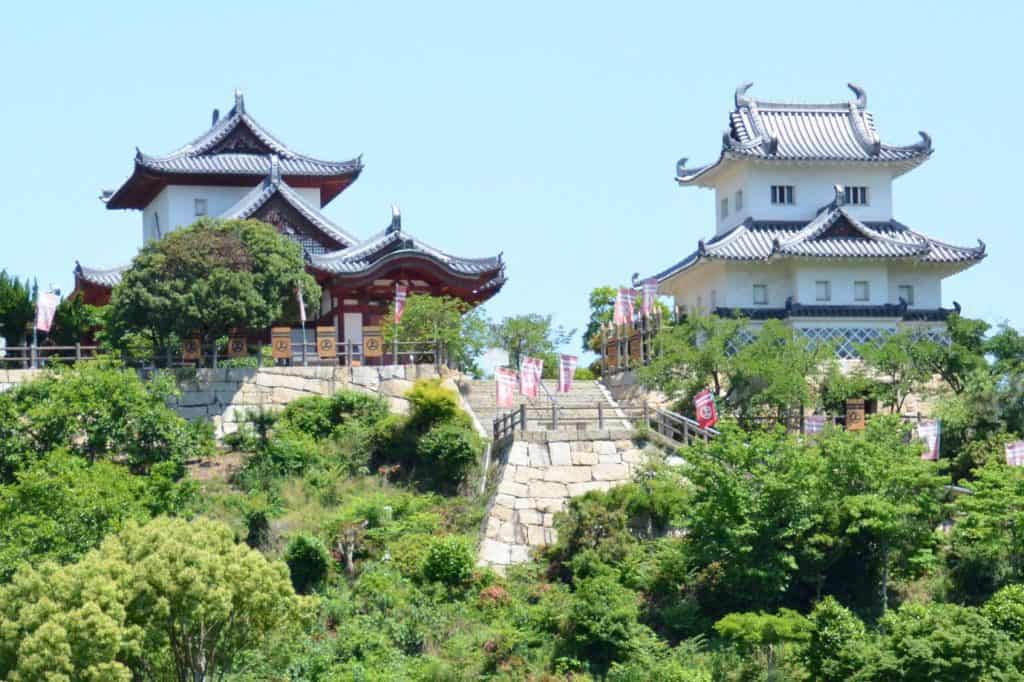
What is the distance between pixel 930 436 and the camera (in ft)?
154

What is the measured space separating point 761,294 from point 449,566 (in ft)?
56.4

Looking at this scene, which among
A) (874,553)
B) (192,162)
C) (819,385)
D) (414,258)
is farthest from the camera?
(192,162)

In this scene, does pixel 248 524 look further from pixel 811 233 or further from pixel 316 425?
pixel 811 233

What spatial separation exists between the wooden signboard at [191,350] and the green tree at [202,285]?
0.86ft

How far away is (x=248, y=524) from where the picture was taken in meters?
43.9

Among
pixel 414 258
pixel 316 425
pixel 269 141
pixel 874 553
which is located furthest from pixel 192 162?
pixel 874 553

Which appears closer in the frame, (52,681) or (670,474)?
(52,681)

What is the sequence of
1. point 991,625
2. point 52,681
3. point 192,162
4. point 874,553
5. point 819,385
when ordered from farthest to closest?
point 192,162 < point 819,385 < point 874,553 < point 991,625 < point 52,681

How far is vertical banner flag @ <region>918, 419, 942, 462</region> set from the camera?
46562 mm

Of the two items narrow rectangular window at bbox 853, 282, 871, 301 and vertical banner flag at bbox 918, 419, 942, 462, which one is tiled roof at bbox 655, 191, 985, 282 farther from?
vertical banner flag at bbox 918, 419, 942, 462

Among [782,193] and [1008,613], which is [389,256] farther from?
[1008,613]

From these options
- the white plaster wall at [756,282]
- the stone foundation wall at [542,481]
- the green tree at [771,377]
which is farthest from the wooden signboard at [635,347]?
the stone foundation wall at [542,481]

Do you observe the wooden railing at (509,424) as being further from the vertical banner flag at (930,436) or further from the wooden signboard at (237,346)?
the vertical banner flag at (930,436)

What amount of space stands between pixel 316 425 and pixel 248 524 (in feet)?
18.4
